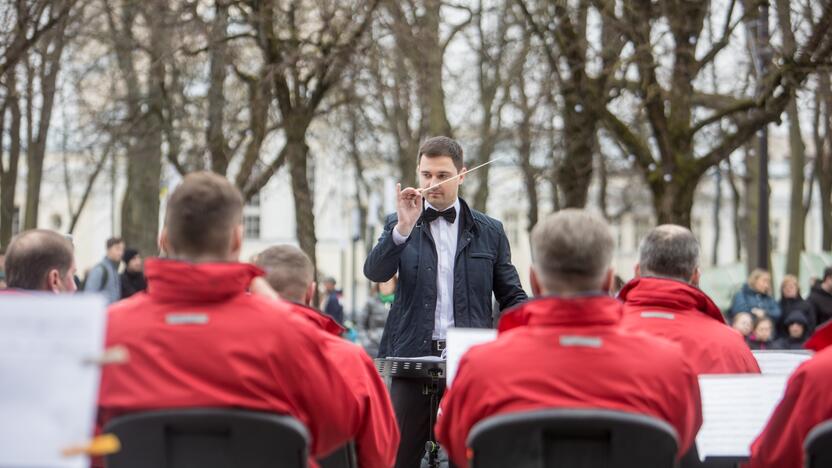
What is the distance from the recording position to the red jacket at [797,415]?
372 cm

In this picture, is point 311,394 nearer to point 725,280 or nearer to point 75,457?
point 75,457

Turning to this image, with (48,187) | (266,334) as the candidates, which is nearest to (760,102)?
(266,334)

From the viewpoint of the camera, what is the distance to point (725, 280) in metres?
28.8

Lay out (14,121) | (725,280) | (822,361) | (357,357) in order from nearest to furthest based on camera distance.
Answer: (822,361) → (357,357) → (14,121) → (725,280)

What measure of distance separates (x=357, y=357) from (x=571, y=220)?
1219 mm

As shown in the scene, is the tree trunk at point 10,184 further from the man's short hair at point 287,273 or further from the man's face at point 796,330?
the man's short hair at point 287,273

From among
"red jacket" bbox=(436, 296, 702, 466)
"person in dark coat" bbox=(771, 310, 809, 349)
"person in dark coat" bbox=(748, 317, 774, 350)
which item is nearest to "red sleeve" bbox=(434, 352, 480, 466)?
"red jacket" bbox=(436, 296, 702, 466)

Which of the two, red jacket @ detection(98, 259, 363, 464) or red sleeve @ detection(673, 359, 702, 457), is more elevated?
red jacket @ detection(98, 259, 363, 464)

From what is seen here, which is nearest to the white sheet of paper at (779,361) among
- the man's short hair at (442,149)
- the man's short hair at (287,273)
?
the man's short hair at (442,149)

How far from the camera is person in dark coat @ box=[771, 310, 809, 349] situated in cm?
1394

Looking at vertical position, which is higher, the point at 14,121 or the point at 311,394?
the point at 14,121

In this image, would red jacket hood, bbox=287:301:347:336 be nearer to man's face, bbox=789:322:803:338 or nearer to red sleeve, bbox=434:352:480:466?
red sleeve, bbox=434:352:480:466

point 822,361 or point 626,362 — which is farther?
point 822,361

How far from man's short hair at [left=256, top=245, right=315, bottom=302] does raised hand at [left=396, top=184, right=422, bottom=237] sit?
2.95 ft
